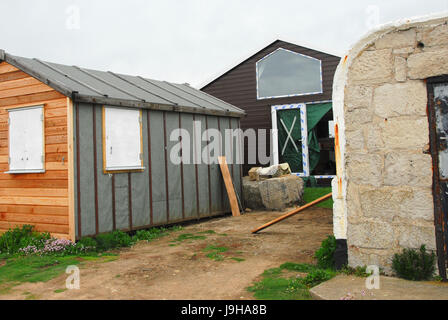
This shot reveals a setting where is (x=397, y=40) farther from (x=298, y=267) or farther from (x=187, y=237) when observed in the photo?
(x=187, y=237)

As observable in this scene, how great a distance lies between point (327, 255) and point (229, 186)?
5944 millimetres

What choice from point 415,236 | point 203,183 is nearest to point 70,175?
point 203,183

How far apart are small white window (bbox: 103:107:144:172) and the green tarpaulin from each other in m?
7.00

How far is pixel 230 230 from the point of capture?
9.05 m

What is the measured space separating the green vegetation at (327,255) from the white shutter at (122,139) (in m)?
4.41

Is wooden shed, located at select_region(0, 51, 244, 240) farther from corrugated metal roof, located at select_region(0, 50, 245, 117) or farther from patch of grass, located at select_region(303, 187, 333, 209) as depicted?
patch of grass, located at select_region(303, 187, 333, 209)

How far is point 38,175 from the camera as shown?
7914mm

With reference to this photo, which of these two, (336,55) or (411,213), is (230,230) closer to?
(411,213)

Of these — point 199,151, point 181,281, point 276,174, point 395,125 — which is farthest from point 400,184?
point 276,174

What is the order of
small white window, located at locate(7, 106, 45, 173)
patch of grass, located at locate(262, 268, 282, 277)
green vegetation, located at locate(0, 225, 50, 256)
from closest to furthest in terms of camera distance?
1. patch of grass, located at locate(262, 268, 282, 277)
2. green vegetation, located at locate(0, 225, 50, 256)
3. small white window, located at locate(7, 106, 45, 173)

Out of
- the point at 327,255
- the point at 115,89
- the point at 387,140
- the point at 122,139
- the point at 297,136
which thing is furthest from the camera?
the point at 297,136

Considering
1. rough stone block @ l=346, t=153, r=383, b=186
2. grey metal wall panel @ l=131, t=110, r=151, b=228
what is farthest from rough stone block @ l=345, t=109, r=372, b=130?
grey metal wall panel @ l=131, t=110, r=151, b=228

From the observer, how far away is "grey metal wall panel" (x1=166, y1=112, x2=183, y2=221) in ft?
31.6
